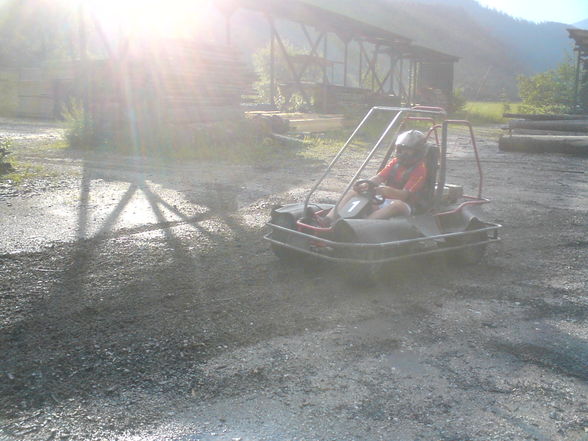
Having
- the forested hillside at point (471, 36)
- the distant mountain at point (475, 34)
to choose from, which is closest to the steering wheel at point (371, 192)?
the forested hillside at point (471, 36)

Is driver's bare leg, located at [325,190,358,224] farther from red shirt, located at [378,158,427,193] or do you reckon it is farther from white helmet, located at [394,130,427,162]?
white helmet, located at [394,130,427,162]

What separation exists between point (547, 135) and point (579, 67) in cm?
996

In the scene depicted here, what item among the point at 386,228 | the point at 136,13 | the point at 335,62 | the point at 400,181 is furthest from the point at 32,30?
the point at 386,228

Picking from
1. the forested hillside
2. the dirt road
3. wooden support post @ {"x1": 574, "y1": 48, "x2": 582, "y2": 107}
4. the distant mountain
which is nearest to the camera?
the dirt road

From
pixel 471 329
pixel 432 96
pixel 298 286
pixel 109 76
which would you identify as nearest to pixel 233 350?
pixel 298 286

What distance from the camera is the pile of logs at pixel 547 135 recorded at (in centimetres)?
1653

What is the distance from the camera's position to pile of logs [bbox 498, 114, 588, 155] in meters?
16.5

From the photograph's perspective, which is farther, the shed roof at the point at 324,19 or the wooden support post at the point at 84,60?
the shed roof at the point at 324,19

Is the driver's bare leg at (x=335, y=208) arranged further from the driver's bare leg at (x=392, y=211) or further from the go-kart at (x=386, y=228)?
the driver's bare leg at (x=392, y=211)

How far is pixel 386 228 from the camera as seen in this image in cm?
531

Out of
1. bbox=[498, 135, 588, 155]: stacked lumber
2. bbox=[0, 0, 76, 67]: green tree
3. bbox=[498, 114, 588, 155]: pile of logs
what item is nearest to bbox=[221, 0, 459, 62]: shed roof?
bbox=[498, 114, 588, 155]: pile of logs

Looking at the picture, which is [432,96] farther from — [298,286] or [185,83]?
[298,286]

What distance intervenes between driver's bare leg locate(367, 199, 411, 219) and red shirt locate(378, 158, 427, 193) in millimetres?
275

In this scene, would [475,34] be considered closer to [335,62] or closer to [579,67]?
[579,67]
